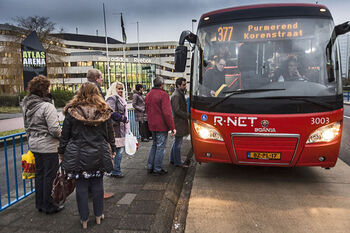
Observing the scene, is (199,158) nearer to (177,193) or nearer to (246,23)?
(177,193)

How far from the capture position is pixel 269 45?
4.32 meters

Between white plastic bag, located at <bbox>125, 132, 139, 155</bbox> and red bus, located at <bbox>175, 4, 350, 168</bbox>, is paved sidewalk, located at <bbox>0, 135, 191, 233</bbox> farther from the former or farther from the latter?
red bus, located at <bbox>175, 4, 350, 168</bbox>

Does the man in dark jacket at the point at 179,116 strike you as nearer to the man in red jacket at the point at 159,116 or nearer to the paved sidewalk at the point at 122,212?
the man in red jacket at the point at 159,116

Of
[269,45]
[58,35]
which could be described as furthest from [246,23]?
[58,35]

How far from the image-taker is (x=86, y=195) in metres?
3.00

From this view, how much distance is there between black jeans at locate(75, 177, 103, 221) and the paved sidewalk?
6.4 inches

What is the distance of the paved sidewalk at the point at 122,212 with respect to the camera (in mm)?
2982

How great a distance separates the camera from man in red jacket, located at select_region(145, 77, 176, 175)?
4727mm

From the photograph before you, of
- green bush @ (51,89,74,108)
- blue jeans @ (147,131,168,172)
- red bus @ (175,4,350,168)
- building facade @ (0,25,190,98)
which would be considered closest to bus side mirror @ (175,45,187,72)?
red bus @ (175,4,350,168)

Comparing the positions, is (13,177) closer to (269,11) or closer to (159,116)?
(159,116)

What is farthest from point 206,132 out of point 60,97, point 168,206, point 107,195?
point 60,97

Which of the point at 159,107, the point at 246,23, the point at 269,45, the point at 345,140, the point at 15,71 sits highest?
the point at 15,71

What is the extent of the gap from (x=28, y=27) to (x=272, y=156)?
120ft

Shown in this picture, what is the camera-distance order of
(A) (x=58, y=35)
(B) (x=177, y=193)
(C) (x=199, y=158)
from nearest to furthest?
(B) (x=177, y=193), (C) (x=199, y=158), (A) (x=58, y=35)
